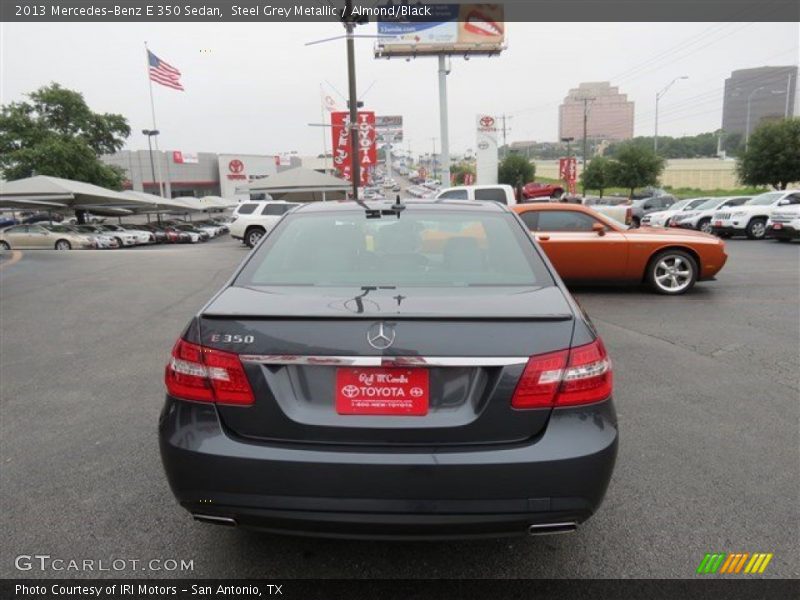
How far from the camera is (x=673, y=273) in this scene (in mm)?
9273

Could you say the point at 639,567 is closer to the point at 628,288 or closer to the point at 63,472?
the point at 63,472

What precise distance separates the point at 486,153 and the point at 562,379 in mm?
49275

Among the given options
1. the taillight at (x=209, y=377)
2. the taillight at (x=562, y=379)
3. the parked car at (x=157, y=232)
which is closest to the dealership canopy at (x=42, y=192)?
the parked car at (x=157, y=232)

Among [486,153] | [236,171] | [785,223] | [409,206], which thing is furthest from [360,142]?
[236,171]

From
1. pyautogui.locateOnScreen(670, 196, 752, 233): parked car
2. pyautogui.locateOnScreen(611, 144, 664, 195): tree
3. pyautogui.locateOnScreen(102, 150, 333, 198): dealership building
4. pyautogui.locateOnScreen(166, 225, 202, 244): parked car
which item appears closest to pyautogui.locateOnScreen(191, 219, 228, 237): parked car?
pyautogui.locateOnScreen(166, 225, 202, 244): parked car

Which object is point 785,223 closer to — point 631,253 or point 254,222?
point 631,253

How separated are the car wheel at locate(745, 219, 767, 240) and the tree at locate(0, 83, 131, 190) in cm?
4184

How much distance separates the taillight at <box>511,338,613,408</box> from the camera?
7.05 feet

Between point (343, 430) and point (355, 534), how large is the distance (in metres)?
0.39

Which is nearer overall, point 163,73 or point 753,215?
point 753,215

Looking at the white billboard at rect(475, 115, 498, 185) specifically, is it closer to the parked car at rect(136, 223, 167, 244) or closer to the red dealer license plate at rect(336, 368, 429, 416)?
the parked car at rect(136, 223, 167, 244)

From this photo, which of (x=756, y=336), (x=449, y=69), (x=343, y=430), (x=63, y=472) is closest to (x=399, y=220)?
(x=343, y=430)

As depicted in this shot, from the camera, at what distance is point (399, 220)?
129 inches
